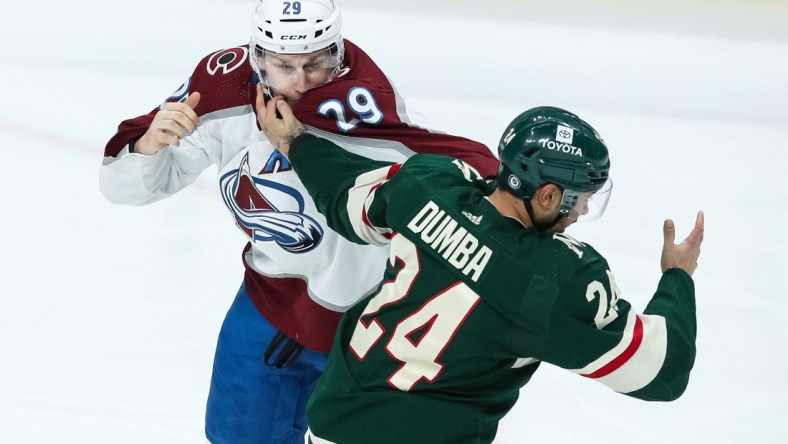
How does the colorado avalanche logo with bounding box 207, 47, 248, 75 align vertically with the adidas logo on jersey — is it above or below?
below

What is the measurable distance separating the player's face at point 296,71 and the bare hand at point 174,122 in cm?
17

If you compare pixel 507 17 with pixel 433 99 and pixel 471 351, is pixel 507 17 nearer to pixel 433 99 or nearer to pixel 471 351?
pixel 433 99

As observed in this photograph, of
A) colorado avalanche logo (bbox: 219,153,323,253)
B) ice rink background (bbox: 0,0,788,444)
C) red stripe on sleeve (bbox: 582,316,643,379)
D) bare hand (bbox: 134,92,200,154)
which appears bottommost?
ice rink background (bbox: 0,0,788,444)

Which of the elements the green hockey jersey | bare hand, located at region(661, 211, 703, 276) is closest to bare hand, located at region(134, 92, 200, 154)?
the green hockey jersey

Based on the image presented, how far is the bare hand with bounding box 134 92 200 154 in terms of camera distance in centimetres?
225

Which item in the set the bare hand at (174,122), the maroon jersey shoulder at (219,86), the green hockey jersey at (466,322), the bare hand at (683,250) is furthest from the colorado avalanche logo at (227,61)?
the bare hand at (683,250)

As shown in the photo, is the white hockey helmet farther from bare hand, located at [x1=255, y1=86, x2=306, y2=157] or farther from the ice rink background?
the ice rink background

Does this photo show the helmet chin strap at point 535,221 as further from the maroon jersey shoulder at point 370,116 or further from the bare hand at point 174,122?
the bare hand at point 174,122

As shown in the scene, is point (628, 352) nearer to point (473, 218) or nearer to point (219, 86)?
point (473, 218)

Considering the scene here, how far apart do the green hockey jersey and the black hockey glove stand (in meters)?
0.46

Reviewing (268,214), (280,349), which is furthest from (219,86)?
(280,349)

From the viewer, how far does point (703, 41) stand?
5.80m

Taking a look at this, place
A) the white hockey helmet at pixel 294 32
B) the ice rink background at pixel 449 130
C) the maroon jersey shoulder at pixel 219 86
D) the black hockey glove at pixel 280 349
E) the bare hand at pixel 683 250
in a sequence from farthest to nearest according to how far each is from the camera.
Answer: the ice rink background at pixel 449 130 → the black hockey glove at pixel 280 349 → the maroon jersey shoulder at pixel 219 86 → the white hockey helmet at pixel 294 32 → the bare hand at pixel 683 250

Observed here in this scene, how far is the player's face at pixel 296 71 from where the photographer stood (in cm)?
225
